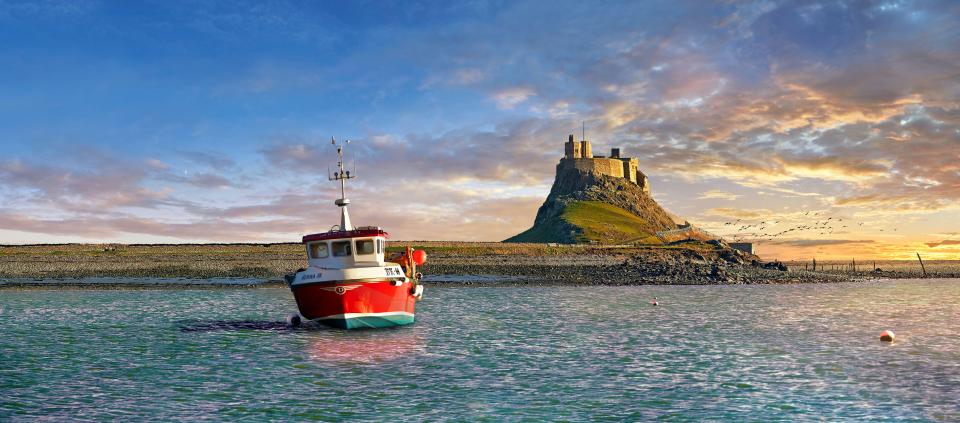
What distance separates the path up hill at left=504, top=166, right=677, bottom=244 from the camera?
16025 cm

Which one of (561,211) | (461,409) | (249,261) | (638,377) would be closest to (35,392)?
(461,409)

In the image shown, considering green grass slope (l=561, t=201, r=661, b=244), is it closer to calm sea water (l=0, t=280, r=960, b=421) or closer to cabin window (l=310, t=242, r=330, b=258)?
calm sea water (l=0, t=280, r=960, b=421)

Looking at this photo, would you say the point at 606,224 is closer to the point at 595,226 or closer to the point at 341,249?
the point at 595,226

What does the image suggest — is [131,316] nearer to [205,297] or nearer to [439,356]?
[205,297]

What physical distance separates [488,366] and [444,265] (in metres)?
75.2

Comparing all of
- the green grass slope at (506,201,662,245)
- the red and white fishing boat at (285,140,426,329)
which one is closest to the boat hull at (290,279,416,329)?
the red and white fishing boat at (285,140,426,329)

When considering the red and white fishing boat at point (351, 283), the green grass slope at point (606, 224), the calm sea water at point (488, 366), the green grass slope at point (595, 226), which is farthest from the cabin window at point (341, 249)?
the green grass slope at point (606, 224)

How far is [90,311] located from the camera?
164ft

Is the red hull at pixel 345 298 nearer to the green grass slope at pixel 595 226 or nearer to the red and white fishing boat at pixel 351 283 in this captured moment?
the red and white fishing boat at pixel 351 283

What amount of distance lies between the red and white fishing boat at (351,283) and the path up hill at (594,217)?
116571 millimetres

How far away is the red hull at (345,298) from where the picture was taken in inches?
1423

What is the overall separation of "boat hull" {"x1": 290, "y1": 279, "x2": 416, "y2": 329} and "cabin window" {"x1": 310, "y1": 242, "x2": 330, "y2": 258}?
196 cm

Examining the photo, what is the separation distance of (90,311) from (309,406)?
37.2 meters

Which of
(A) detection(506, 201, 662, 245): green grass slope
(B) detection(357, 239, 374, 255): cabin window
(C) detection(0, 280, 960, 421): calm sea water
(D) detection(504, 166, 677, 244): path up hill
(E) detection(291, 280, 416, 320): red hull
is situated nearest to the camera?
(C) detection(0, 280, 960, 421): calm sea water
